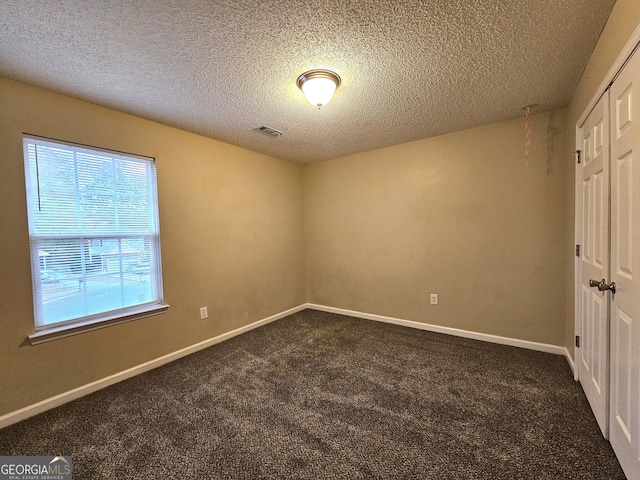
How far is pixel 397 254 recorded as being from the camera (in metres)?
3.67

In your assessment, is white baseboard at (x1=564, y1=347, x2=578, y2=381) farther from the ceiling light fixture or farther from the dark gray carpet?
the ceiling light fixture

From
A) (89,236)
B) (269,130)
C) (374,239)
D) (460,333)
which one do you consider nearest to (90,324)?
(89,236)

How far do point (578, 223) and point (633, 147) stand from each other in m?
1.13

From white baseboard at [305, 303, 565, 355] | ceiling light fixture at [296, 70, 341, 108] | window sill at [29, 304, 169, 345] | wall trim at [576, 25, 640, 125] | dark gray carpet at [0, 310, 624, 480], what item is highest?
ceiling light fixture at [296, 70, 341, 108]

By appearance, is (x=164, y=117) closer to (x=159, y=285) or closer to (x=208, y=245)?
(x=208, y=245)

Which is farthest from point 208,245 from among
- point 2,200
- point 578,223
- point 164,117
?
point 578,223

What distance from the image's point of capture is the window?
2.05m

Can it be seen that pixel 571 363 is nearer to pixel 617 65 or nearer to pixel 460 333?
pixel 460 333

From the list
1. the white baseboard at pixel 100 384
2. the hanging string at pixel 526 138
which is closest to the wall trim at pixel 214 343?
the white baseboard at pixel 100 384

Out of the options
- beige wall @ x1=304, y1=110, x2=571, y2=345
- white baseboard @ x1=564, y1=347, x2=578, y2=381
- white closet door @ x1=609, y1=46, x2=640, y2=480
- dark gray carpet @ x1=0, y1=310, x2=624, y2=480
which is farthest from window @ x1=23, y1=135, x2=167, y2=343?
white baseboard @ x1=564, y1=347, x2=578, y2=381

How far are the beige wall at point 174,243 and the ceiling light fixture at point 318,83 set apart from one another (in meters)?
1.65

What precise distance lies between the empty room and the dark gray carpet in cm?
2

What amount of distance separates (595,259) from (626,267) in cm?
53

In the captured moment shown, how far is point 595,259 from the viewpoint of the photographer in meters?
1.79
